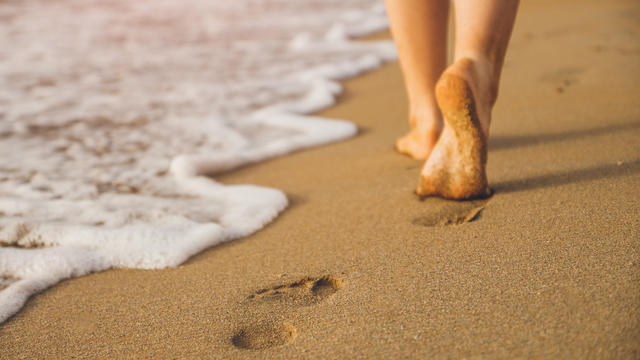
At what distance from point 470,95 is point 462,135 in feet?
0.37

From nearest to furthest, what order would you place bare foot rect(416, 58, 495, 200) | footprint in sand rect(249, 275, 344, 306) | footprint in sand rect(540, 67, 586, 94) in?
footprint in sand rect(249, 275, 344, 306)
bare foot rect(416, 58, 495, 200)
footprint in sand rect(540, 67, 586, 94)

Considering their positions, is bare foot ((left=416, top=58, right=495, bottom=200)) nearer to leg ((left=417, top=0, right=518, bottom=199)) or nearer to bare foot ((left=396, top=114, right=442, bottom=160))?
leg ((left=417, top=0, right=518, bottom=199))

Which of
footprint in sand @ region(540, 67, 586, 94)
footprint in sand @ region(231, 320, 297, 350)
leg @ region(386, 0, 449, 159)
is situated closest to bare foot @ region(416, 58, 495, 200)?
leg @ region(386, 0, 449, 159)

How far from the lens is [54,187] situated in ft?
6.70

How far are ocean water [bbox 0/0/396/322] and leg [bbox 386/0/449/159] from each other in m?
0.56

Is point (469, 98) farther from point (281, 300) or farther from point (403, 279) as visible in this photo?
point (281, 300)

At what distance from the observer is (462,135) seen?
4.89 feet

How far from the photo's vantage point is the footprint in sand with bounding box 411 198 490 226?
145cm

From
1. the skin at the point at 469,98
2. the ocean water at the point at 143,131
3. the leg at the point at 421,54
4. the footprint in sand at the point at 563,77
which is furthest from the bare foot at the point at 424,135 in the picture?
the footprint in sand at the point at 563,77

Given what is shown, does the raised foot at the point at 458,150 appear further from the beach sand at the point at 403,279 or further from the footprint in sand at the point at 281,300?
the footprint in sand at the point at 281,300

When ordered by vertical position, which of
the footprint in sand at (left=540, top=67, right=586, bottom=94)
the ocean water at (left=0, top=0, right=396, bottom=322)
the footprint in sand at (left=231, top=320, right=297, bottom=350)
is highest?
the footprint in sand at (left=231, top=320, right=297, bottom=350)

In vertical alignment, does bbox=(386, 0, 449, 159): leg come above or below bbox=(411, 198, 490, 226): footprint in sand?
above

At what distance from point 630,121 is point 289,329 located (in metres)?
1.61

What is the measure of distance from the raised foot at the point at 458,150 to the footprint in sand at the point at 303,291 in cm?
47
